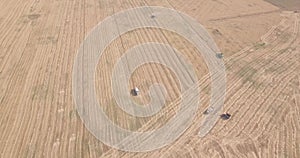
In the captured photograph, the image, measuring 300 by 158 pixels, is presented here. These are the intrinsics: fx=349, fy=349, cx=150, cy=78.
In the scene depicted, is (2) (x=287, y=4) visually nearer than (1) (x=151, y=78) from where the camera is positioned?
No

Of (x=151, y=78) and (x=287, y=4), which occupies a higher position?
(x=287, y=4)

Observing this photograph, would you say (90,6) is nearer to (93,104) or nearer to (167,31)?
(167,31)

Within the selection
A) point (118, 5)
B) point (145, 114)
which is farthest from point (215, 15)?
point (145, 114)

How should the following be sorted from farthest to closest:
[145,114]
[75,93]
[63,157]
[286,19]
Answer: [286,19] → [75,93] → [145,114] → [63,157]

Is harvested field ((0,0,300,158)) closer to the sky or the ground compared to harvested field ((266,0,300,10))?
closer to the ground

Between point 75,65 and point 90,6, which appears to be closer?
point 75,65

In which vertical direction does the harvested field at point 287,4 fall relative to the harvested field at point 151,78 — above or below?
above

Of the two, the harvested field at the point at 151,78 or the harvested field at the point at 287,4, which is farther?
the harvested field at the point at 287,4

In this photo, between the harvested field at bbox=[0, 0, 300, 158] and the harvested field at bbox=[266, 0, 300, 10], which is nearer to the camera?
the harvested field at bbox=[0, 0, 300, 158]
